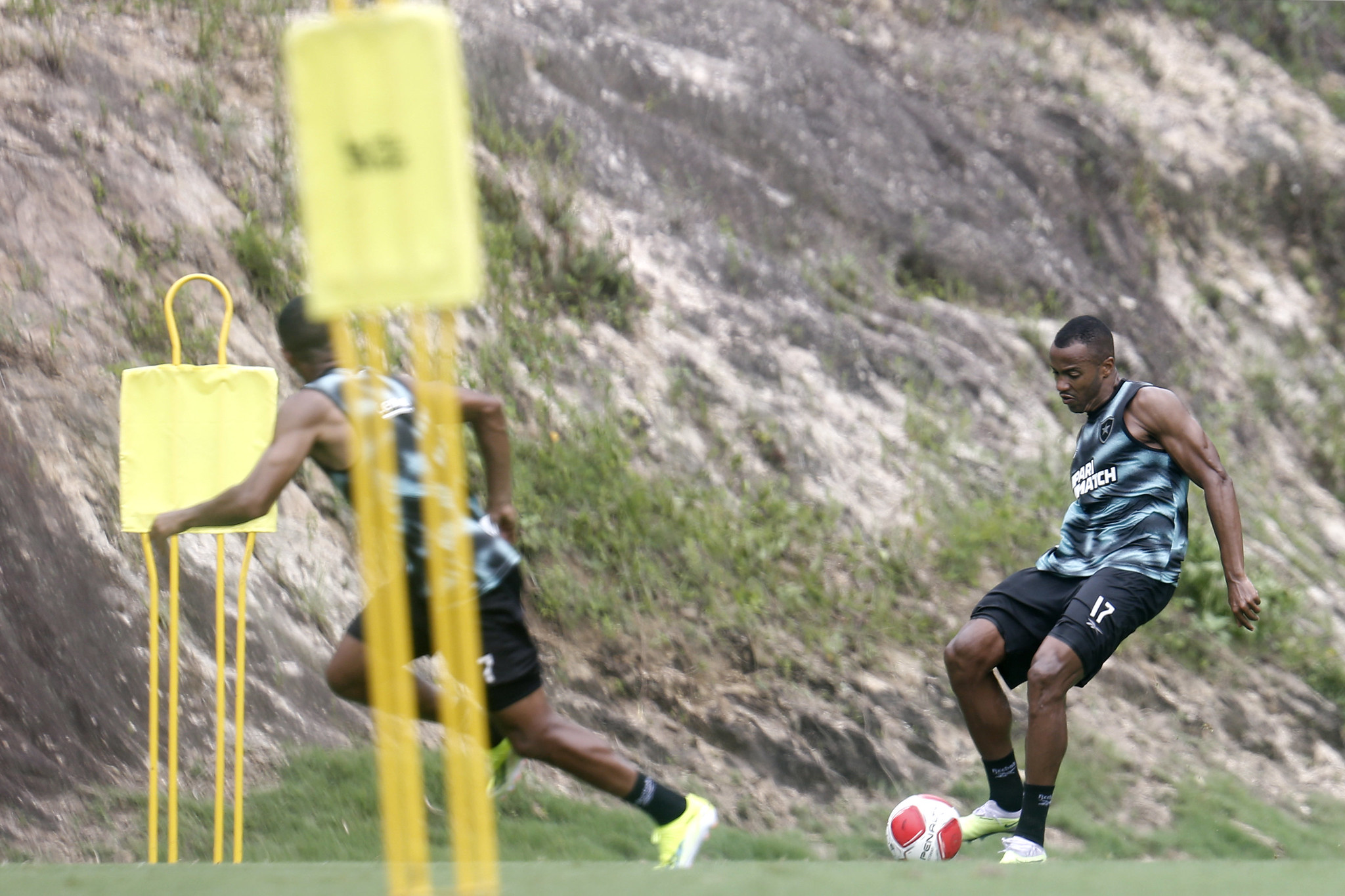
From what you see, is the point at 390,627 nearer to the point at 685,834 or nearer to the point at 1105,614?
the point at 685,834

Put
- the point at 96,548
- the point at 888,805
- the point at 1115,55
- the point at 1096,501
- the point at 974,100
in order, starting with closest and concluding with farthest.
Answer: the point at 1096,501, the point at 96,548, the point at 888,805, the point at 974,100, the point at 1115,55

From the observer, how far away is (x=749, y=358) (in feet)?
31.3

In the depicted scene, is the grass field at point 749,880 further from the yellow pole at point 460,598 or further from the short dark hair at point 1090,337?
the short dark hair at point 1090,337

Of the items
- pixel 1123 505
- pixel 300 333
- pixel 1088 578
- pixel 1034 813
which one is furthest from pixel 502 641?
pixel 1123 505

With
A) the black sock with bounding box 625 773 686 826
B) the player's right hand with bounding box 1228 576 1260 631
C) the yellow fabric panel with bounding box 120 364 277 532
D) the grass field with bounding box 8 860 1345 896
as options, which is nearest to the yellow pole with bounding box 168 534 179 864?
the yellow fabric panel with bounding box 120 364 277 532

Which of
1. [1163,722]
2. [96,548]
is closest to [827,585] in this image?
[1163,722]

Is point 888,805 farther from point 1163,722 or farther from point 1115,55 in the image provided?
point 1115,55

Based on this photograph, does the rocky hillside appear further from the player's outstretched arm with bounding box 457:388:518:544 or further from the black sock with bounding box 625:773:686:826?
the black sock with bounding box 625:773:686:826

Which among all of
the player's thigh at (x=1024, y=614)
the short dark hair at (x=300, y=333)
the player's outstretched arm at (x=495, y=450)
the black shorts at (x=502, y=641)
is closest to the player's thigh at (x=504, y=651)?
the black shorts at (x=502, y=641)

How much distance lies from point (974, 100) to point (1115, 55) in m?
2.59

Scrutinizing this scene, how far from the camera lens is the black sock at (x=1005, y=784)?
16.4ft

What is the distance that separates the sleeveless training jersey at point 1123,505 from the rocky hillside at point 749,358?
2730 millimetres

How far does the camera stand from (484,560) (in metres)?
3.79

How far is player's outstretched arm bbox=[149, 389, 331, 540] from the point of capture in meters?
3.54
